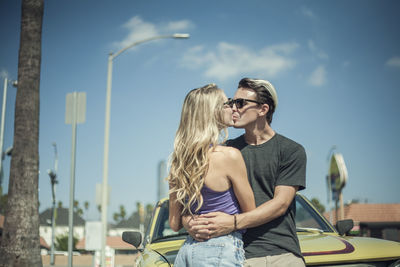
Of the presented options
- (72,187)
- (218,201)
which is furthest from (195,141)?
(72,187)

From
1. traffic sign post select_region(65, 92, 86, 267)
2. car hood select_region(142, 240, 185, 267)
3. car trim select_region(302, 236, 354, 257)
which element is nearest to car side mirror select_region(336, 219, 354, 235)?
car trim select_region(302, 236, 354, 257)

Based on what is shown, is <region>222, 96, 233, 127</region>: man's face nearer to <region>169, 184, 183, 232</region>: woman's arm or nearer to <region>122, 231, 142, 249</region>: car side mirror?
<region>169, 184, 183, 232</region>: woman's arm

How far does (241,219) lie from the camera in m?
2.48

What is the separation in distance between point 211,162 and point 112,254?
34.8 ft

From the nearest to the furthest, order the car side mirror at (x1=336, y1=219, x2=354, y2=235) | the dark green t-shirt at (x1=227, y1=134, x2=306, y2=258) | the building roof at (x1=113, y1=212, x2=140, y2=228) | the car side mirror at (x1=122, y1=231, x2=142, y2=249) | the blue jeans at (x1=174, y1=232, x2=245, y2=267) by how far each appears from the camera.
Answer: the blue jeans at (x1=174, y1=232, x2=245, y2=267)
the dark green t-shirt at (x1=227, y1=134, x2=306, y2=258)
the car side mirror at (x1=336, y1=219, x2=354, y2=235)
the car side mirror at (x1=122, y1=231, x2=142, y2=249)
the building roof at (x1=113, y1=212, x2=140, y2=228)

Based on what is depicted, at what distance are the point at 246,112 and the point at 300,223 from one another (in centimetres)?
201

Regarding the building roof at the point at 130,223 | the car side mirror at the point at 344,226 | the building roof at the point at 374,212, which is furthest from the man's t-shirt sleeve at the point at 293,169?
the building roof at the point at 130,223

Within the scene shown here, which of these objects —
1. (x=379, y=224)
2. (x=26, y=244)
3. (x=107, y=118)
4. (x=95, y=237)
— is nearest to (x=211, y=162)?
(x=26, y=244)

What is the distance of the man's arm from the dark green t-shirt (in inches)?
3.9

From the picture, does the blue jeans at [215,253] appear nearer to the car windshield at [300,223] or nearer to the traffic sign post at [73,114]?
the car windshield at [300,223]

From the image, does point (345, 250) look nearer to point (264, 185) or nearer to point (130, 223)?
point (264, 185)

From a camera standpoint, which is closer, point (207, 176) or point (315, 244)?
point (207, 176)

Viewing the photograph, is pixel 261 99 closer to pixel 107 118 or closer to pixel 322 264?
pixel 322 264

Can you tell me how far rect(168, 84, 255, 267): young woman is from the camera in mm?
2424
